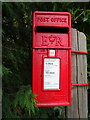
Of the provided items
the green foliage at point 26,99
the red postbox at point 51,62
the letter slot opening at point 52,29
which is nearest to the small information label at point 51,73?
the red postbox at point 51,62

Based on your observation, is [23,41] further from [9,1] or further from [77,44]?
[77,44]

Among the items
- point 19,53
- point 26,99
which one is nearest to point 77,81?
point 26,99

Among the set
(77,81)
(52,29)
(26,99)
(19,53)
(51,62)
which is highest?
(52,29)

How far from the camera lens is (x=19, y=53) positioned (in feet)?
6.88

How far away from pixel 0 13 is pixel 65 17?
748 mm

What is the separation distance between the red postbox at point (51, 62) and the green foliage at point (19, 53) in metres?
0.18

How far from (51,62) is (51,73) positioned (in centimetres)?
12

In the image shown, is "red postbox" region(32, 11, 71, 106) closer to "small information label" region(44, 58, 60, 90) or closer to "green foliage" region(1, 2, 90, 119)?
"small information label" region(44, 58, 60, 90)

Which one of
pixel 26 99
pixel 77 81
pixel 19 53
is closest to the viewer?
pixel 26 99

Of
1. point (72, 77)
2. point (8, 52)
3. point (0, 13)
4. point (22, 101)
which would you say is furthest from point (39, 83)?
point (0, 13)

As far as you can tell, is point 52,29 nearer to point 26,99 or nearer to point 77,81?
point 77,81

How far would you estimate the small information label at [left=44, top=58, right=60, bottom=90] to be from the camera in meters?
1.75

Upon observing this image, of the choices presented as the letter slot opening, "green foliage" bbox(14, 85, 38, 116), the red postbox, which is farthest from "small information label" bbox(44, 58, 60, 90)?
the letter slot opening

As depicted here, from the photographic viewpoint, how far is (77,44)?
1916mm
